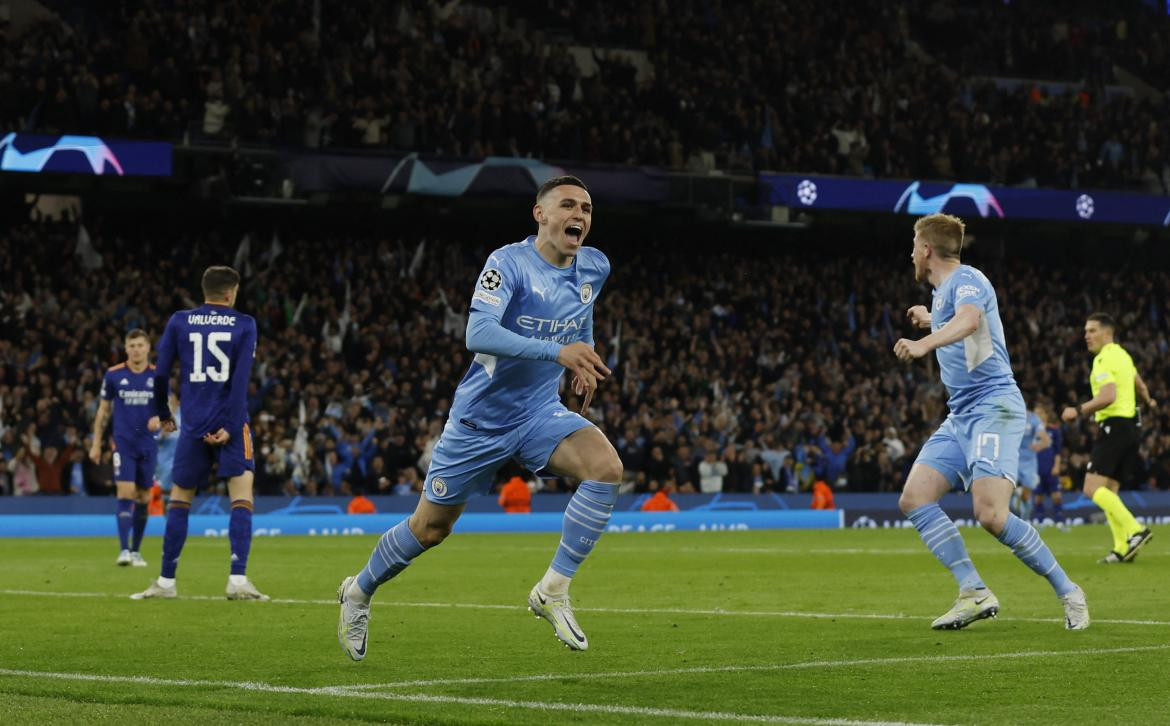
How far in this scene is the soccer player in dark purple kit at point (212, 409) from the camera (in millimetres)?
12617

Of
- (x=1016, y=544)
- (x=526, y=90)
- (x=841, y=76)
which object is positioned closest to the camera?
(x=1016, y=544)

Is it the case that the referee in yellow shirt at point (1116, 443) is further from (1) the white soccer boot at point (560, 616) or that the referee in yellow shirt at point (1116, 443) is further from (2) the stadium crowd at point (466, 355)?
(2) the stadium crowd at point (466, 355)

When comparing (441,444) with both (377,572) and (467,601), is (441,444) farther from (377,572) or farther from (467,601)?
(467,601)

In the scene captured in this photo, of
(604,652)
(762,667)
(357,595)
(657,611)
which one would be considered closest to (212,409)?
(657,611)

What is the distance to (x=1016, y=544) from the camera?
9.72 meters

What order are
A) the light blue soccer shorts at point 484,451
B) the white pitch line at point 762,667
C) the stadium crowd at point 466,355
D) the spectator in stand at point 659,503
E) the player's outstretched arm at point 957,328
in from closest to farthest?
the white pitch line at point 762,667, the light blue soccer shorts at point 484,451, the player's outstretched arm at point 957,328, the stadium crowd at point 466,355, the spectator in stand at point 659,503

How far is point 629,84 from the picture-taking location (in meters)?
36.8

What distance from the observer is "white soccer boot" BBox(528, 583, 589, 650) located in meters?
7.88

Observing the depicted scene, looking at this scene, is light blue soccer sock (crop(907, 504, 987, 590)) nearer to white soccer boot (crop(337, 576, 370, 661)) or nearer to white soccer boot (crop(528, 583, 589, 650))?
white soccer boot (crop(528, 583, 589, 650))

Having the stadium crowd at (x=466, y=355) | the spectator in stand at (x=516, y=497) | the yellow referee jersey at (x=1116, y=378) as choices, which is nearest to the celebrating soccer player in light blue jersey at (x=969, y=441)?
the yellow referee jersey at (x=1116, y=378)

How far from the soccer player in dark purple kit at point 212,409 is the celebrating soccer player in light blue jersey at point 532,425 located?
15.0 feet

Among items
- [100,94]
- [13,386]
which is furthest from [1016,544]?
[100,94]

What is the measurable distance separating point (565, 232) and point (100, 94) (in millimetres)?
23472

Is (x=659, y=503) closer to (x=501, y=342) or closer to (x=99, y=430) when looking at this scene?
(x=99, y=430)
